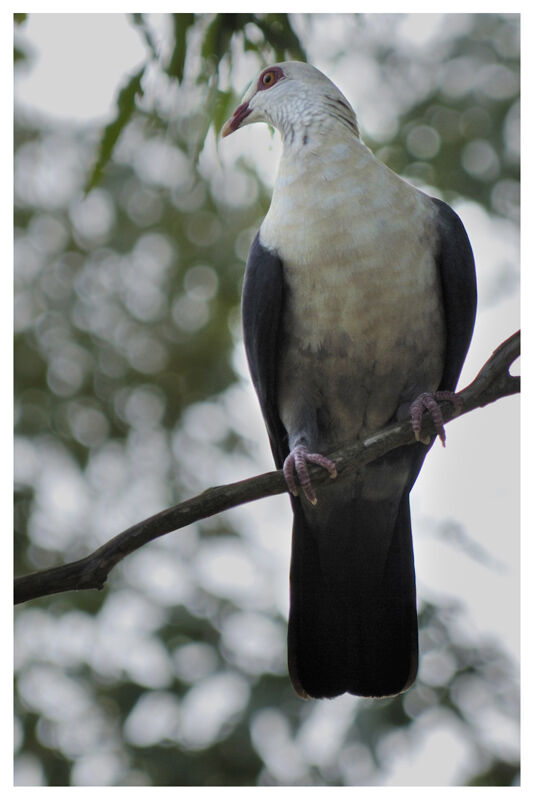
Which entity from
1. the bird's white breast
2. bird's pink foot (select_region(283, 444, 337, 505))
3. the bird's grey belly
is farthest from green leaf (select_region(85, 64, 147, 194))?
bird's pink foot (select_region(283, 444, 337, 505))

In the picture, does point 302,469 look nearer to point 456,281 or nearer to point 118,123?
point 456,281

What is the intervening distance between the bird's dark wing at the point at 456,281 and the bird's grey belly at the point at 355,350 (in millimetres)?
34

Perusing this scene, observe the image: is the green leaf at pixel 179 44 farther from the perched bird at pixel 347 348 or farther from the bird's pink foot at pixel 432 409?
the bird's pink foot at pixel 432 409

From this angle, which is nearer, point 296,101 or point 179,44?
point 179,44

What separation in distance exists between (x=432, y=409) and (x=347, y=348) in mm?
345

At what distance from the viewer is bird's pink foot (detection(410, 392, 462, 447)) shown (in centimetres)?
233

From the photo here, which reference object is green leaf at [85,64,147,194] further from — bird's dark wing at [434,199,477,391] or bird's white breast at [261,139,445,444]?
bird's dark wing at [434,199,477,391]

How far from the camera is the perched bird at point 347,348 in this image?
2.56m

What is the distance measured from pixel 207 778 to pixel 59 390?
103 inches

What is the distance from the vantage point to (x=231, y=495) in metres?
1.88

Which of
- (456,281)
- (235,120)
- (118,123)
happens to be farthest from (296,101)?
(456,281)

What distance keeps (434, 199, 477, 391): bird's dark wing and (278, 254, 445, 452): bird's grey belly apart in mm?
34

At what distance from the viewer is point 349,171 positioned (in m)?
2.60

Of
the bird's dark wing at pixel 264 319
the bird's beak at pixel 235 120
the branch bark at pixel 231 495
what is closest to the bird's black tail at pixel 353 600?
the bird's dark wing at pixel 264 319
